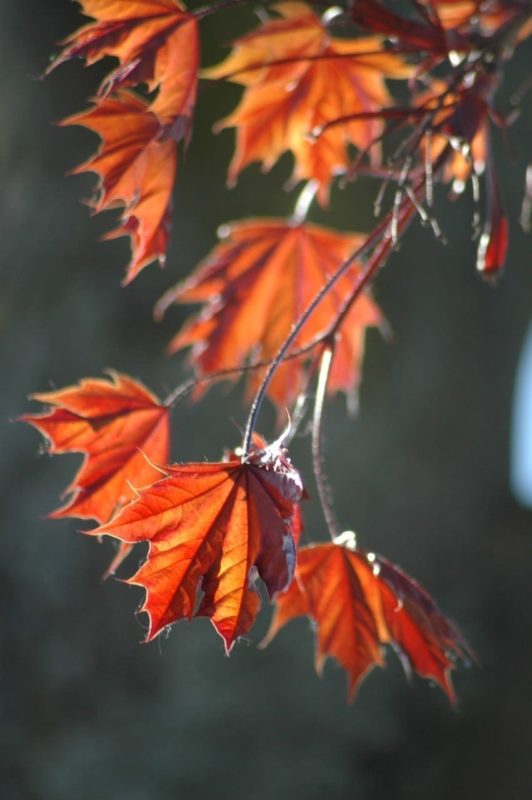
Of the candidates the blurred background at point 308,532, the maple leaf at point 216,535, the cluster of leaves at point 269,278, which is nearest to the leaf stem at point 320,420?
the cluster of leaves at point 269,278

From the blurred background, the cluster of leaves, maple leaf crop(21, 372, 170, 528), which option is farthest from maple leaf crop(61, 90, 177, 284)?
the blurred background

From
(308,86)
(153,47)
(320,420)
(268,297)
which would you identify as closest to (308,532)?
(268,297)

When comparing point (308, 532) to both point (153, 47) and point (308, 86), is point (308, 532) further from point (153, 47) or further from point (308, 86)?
point (153, 47)

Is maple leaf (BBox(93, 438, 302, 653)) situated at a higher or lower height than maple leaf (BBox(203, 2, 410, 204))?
lower

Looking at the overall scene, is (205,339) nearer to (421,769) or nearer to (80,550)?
(80,550)

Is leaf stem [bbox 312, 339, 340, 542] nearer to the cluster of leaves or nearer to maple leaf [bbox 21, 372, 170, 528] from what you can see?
the cluster of leaves

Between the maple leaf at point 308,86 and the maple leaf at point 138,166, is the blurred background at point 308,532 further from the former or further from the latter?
the maple leaf at point 138,166
